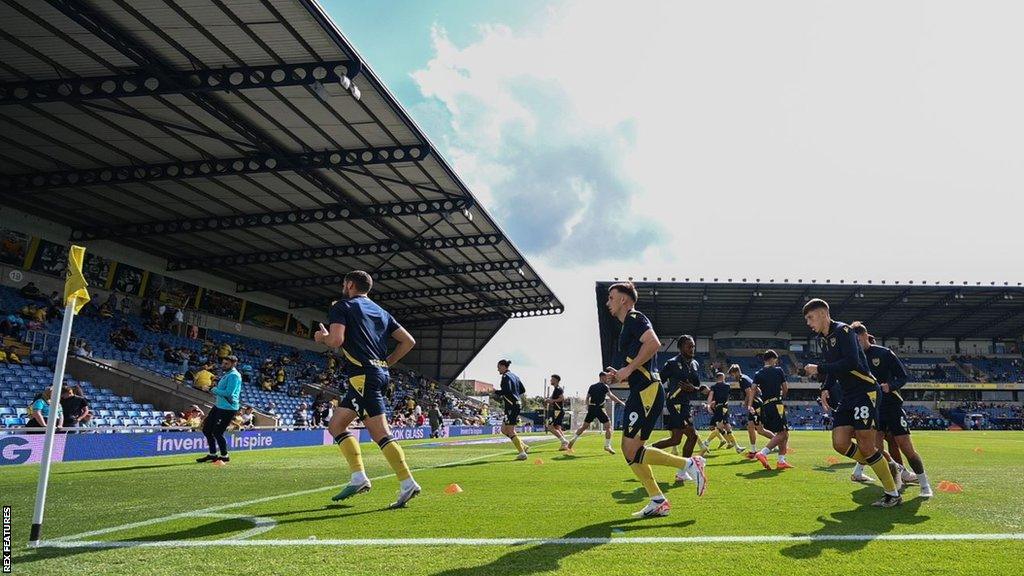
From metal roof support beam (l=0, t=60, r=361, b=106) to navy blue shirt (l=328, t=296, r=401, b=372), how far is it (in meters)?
12.1

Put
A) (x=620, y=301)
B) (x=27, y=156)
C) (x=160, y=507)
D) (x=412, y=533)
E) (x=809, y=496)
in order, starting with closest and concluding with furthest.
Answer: (x=412, y=533)
(x=620, y=301)
(x=160, y=507)
(x=809, y=496)
(x=27, y=156)

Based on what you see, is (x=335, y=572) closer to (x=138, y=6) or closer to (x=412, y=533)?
(x=412, y=533)

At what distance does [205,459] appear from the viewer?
12969mm

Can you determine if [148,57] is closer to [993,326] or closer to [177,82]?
[177,82]

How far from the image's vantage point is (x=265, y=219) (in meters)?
28.3

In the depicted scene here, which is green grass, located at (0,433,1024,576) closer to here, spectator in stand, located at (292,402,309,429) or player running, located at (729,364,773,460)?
player running, located at (729,364,773,460)

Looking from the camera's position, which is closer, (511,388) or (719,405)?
(511,388)

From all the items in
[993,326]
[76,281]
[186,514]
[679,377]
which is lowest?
[186,514]

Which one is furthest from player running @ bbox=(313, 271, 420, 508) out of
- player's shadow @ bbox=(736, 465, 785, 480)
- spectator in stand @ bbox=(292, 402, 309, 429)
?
spectator in stand @ bbox=(292, 402, 309, 429)

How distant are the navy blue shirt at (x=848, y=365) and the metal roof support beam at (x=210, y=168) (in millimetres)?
17155

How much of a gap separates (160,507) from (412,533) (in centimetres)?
322

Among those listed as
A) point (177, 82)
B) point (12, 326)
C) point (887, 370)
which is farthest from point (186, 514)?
point (12, 326)

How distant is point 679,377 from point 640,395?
490 centimetres

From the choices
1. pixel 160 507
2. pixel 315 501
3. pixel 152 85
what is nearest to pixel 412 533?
pixel 315 501
